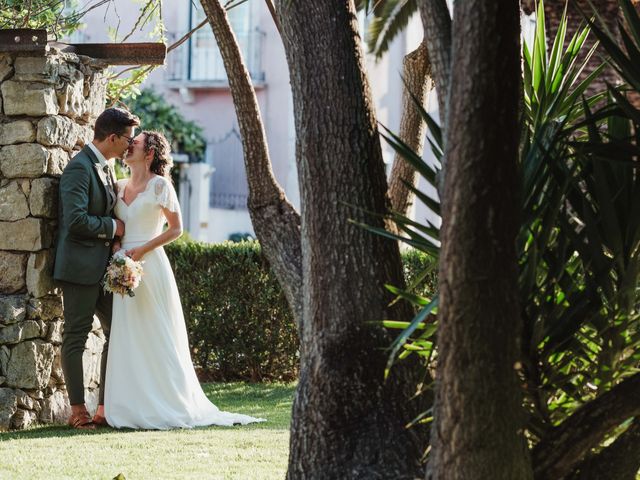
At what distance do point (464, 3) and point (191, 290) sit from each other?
7.74m

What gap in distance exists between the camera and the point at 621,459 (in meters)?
3.80

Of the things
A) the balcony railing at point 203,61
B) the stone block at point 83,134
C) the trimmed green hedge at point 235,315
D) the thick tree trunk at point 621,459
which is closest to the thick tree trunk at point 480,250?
the thick tree trunk at point 621,459

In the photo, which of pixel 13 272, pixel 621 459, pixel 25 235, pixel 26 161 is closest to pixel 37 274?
pixel 13 272

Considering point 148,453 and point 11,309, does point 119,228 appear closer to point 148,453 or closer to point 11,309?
point 11,309

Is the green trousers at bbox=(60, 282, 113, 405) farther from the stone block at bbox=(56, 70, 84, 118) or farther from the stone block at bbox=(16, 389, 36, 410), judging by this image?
the stone block at bbox=(56, 70, 84, 118)

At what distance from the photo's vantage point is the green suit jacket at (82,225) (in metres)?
7.16

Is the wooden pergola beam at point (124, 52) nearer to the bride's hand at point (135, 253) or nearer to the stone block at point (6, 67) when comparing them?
the stone block at point (6, 67)

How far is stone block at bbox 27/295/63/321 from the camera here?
731 cm

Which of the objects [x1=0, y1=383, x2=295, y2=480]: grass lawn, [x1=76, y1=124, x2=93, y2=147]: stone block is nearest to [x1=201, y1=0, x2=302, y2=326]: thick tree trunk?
[x1=0, y1=383, x2=295, y2=480]: grass lawn

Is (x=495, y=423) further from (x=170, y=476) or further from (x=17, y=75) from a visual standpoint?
(x=17, y=75)

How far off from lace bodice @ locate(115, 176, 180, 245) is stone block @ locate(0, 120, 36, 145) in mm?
777

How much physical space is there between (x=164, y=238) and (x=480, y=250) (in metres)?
4.76

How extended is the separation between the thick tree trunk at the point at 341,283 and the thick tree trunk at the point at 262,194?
445 millimetres

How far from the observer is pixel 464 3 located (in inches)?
127
